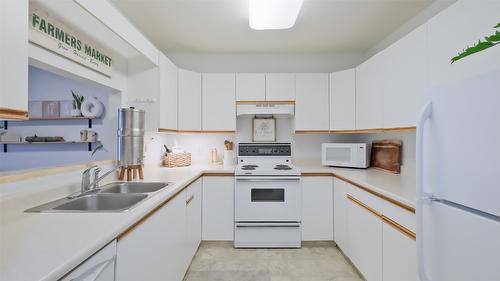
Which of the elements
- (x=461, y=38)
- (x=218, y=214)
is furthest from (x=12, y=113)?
(x=461, y=38)

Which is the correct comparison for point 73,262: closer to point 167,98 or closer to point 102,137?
point 102,137

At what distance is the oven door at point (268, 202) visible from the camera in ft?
8.39

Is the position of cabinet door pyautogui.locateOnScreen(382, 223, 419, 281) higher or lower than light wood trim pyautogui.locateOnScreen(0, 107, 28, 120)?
lower

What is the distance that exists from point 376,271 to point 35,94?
10.8ft

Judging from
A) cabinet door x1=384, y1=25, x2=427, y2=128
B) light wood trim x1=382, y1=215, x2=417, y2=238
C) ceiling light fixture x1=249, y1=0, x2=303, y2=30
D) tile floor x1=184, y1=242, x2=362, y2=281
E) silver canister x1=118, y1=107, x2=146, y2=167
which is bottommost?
tile floor x1=184, y1=242, x2=362, y2=281

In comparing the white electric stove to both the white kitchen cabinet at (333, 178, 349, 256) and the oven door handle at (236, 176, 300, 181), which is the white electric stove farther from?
the white kitchen cabinet at (333, 178, 349, 256)

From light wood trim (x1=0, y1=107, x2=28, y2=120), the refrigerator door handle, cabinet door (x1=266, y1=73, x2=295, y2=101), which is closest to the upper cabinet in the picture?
light wood trim (x1=0, y1=107, x2=28, y2=120)

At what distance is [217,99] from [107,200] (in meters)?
1.76

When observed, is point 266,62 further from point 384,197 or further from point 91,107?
point 384,197

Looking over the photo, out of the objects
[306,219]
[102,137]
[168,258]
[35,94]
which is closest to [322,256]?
[306,219]

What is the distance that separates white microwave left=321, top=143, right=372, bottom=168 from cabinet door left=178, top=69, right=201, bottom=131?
1.64 m

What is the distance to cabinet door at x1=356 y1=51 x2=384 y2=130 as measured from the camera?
2.14m

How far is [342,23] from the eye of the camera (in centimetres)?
239

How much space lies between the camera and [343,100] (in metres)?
2.78
